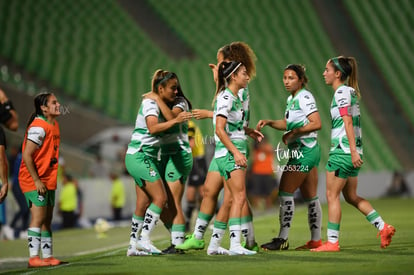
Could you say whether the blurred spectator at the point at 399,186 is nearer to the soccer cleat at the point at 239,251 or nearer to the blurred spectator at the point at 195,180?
the blurred spectator at the point at 195,180

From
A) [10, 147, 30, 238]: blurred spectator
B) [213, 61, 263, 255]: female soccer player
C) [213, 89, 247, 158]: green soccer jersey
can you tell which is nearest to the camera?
[213, 61, 263, 255]: female soccer player

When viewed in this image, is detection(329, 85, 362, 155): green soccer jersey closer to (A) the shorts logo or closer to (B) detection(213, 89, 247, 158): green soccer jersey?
(B) detection(213, 89, 247, 158): green soccer jersey

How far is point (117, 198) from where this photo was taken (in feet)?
63.0

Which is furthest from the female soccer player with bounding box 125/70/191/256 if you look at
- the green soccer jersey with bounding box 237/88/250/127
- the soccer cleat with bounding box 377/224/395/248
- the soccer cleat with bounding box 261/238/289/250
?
the soccer cleat with bounding box 377/224/395/248

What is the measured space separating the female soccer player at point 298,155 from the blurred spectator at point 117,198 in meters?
11.1

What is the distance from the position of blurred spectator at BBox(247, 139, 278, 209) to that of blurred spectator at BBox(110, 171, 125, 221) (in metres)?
3.94

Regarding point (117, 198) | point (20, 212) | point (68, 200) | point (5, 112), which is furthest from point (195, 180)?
point (117, 198)

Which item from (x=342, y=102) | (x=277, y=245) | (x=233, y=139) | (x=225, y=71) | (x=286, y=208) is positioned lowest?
(x=277, y=245)

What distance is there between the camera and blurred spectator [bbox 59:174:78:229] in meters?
17.4

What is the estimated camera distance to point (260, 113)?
26.1 m

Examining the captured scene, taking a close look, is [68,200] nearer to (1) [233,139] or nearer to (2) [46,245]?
(2) [46,245]

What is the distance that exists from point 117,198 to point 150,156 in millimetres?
11022

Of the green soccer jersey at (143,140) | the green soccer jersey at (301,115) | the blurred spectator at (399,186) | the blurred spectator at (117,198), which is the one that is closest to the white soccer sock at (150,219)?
the green soccer jersey at (143,140)

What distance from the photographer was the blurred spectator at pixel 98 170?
2109 cm
